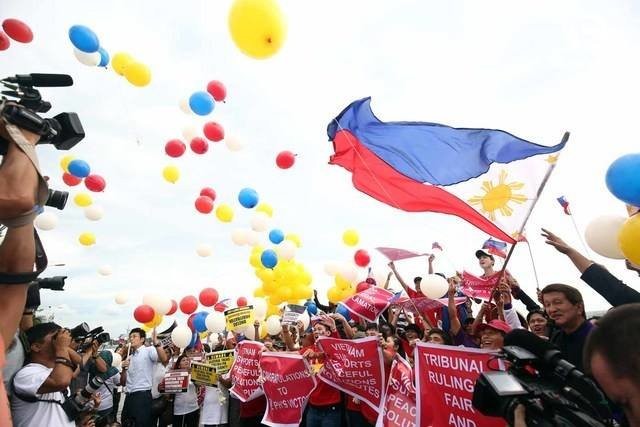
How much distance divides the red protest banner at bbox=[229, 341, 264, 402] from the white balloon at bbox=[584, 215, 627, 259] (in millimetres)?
4505

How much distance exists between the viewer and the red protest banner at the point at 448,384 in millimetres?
2934

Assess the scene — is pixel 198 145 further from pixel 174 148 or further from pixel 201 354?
pixel 201 354

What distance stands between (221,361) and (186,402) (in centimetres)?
109

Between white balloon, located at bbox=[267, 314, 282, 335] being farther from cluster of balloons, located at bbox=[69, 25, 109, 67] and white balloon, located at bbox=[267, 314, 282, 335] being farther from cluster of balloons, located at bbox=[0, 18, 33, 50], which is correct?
cluster of balloons, located at bbox=[0, 18, 33, 50]

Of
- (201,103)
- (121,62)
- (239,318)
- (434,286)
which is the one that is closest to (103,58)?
(121,62)

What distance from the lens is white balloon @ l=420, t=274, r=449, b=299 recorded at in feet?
18.1

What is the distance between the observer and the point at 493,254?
Answer: 20.1 feet

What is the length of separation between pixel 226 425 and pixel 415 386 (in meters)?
4.55

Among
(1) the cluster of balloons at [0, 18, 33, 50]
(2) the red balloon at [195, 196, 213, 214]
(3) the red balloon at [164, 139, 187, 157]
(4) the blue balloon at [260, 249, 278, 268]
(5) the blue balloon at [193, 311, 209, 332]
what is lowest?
(5) the blue balloon at [193, 311, 209, 332]

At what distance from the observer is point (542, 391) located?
1580 millimetres

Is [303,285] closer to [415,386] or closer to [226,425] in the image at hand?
[226,425]

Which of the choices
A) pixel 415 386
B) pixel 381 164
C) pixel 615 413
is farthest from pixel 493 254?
pixel 615 413

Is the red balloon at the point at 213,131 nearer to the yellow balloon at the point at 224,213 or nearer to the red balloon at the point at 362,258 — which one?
the yellow balloon at the point at 224,213

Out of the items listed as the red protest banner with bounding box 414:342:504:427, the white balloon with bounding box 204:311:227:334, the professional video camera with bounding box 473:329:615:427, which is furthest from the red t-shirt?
the white balloon with bounding box 204:311:227:334
